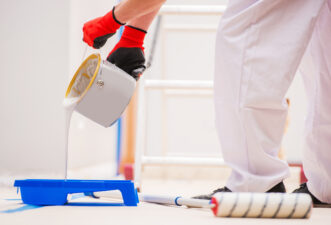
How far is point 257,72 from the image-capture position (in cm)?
108

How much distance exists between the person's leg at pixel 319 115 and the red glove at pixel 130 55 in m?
0.48

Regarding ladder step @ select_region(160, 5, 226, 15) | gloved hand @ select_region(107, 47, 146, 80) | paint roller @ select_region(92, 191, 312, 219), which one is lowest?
paint roller @ select_region(92, 191, 312, 219)

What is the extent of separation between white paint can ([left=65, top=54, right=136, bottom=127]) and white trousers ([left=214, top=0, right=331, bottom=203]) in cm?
24

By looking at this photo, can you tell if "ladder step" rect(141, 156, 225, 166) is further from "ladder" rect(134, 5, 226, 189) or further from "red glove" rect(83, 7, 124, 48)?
"red glove" rect(83, 7, 124, 48)

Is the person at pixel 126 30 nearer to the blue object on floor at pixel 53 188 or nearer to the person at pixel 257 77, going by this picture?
the person at pixel 257 77

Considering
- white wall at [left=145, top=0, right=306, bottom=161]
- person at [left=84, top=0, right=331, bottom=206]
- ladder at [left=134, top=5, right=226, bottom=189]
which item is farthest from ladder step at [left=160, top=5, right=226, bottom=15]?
white wall at [left=145, top=0, right=306, bottom=161]

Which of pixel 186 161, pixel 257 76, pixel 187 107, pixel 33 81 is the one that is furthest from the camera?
pixel 187 107

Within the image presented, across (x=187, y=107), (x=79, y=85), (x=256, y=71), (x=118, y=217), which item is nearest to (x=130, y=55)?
(x=79, y=85)

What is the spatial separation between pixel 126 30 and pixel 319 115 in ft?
1.99

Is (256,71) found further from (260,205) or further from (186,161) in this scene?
(186,161)

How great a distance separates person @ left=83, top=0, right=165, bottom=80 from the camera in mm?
1166

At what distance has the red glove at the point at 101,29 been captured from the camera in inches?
47.7

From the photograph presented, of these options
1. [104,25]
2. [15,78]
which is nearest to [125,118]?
[15,78]

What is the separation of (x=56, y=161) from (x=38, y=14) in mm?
809
